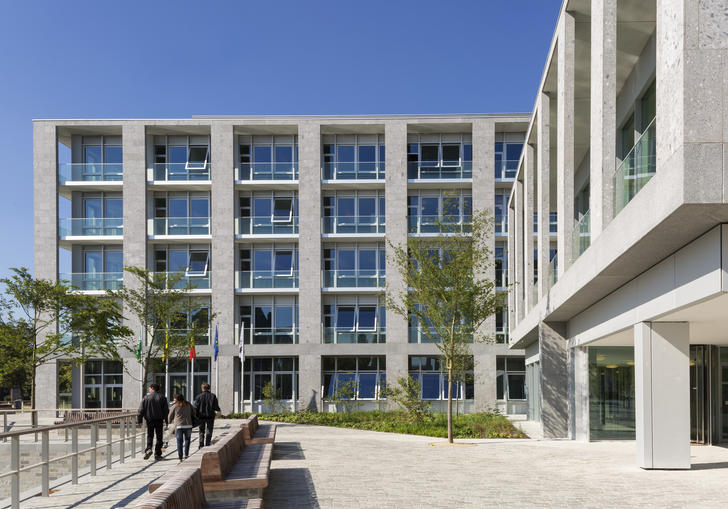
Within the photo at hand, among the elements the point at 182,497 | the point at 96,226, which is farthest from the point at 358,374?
the point at 182,497

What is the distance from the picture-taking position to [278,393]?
3975 cm

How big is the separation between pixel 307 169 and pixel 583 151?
60.7ft

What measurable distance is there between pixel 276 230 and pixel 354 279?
5050mm

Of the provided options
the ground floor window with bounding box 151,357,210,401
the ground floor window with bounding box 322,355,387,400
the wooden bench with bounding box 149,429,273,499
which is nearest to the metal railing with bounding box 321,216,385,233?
the ground floor window with bounding box 322,355,387,400

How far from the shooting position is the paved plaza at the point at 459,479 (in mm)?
9938

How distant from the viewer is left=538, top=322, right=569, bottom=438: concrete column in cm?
2180

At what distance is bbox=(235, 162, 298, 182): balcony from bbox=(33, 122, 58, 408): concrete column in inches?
392

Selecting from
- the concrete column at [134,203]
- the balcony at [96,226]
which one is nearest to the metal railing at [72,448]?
the concrete column at [134,203]

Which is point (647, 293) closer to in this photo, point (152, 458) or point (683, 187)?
point (683, 187)

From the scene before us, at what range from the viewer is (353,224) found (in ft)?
134

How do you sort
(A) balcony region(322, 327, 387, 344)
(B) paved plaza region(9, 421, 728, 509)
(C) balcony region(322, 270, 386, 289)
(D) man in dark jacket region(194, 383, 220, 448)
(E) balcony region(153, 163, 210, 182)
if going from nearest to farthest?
(B) paved plaza region(9, 421, 728, 509) → (D) man in dark jacket region(194, 383, 220, 448) → (A) balcony region(322, 327, 387, 344) → (C) balcony region(322, 270, 386, 289) → (E) balcony region(153, 163, 210, 182)

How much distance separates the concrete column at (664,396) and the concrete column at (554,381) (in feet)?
29.0

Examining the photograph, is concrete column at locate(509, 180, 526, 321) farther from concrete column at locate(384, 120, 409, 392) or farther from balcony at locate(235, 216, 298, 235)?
balcony at locate(235, 216, 298, 235)

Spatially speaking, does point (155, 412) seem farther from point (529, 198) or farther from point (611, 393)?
point (529, 198)
